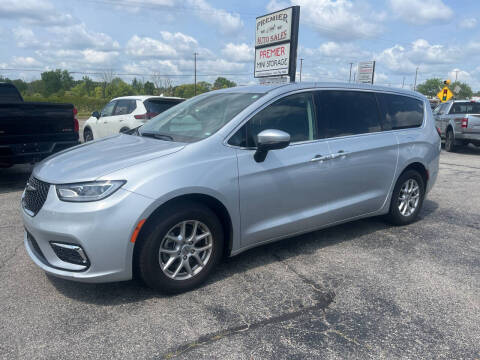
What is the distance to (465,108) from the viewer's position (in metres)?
14.1

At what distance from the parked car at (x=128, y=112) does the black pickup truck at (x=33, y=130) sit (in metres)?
2.38

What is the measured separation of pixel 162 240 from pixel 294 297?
118cm

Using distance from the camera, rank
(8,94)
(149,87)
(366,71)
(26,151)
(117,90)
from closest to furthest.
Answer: (26,151), (8,94), (366,71), (149,87), (117,90)

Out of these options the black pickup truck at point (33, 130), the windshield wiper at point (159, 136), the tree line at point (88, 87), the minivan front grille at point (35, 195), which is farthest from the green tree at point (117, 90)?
the minivan front grille at point (35, 195)

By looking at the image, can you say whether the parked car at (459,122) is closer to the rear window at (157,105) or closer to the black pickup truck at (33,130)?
the rear window at (157,105)

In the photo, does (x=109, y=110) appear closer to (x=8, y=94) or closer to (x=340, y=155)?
(x=8, y=94)

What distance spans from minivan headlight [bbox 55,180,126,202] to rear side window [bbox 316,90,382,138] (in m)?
2.21

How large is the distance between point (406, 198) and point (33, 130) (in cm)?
585

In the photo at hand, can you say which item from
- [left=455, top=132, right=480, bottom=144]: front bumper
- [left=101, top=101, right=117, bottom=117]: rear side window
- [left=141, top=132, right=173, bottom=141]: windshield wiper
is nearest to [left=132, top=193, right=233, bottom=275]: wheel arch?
[left=141, top=132, right=173, bottom=141]: windshield wiper

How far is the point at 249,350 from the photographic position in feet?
8.50

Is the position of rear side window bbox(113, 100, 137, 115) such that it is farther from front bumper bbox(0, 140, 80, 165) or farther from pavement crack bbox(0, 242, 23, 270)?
pavement crack bbox(0, 242, 23, 270)

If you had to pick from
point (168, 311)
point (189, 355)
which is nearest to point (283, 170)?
point (168, 311)

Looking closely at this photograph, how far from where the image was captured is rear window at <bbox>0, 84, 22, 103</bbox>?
8.55 m

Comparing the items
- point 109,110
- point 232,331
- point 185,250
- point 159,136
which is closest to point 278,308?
point 232,331
